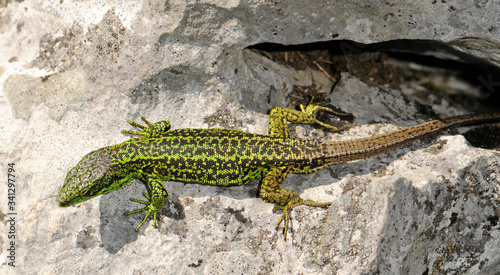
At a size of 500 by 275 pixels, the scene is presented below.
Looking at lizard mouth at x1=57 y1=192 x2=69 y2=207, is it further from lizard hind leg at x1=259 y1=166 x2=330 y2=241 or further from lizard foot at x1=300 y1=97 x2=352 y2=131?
lizard foot at x1=300 y1=97 x2=352 y2=131

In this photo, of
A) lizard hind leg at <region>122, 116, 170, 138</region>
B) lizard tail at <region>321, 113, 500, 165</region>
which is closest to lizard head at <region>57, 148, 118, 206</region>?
lizard hind leg at <region>122, 116, 170, 138</region>

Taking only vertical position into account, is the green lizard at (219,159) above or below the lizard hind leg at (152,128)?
below

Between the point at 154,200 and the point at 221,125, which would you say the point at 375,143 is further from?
the point at 154,200

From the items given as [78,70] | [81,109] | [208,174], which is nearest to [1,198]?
[81,109]

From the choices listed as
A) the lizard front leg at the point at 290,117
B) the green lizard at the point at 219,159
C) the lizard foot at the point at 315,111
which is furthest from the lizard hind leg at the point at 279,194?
the lizard foot at the point at 315,111

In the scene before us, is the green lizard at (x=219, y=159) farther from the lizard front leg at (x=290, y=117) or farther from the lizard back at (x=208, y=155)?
the lizard front leg at (x=290, y=117)

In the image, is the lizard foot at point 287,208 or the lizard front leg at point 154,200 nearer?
the lizard foot at point 287,208
